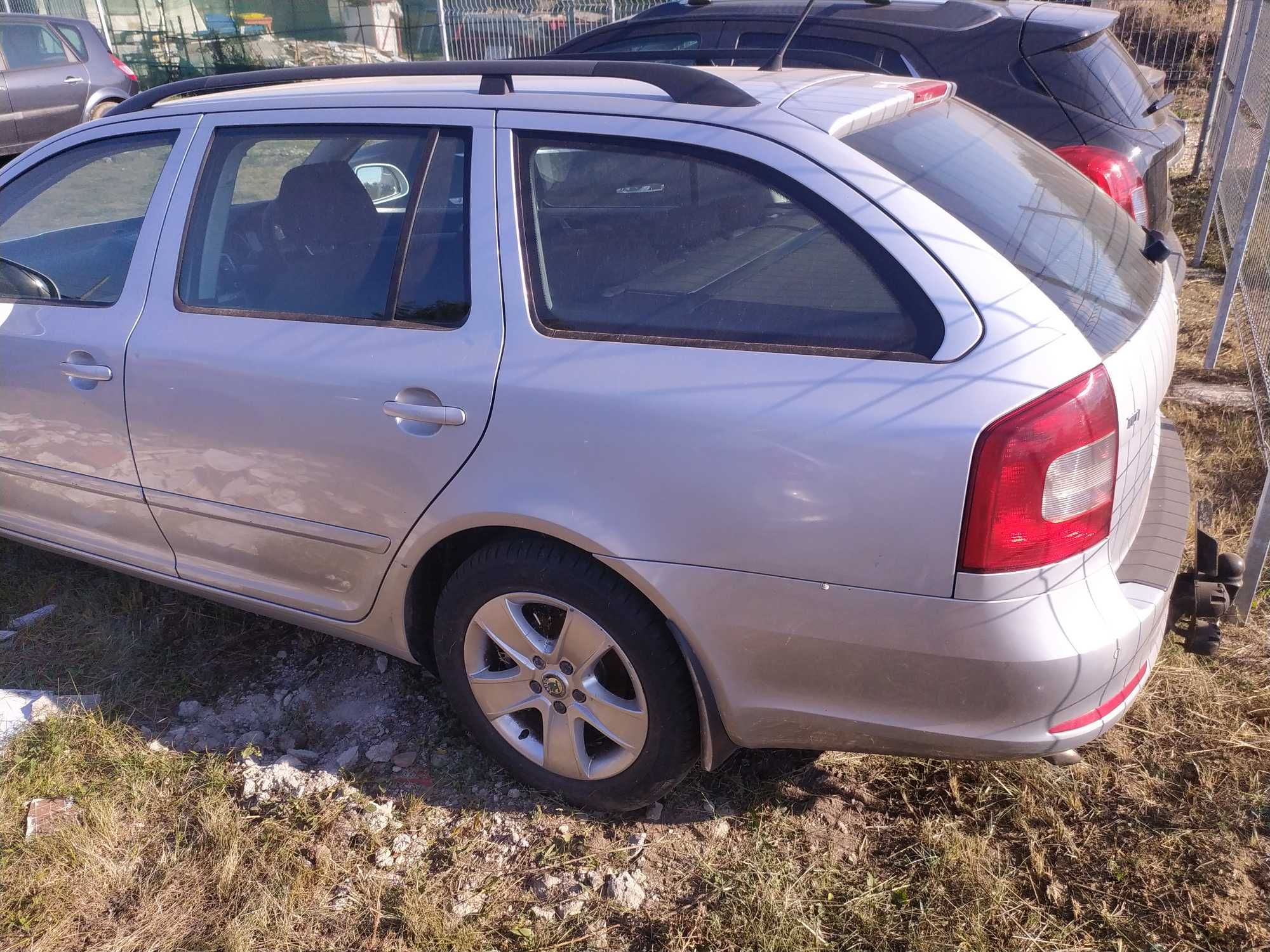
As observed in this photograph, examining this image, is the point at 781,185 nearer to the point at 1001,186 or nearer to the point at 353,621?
the point at 1001,186

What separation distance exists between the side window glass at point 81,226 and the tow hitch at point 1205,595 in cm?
304

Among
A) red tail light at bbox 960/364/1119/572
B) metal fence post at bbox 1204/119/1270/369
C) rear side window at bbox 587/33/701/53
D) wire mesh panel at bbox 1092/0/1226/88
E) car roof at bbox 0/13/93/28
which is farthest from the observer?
wire mesh panel at bbox 1092/0/1226/88

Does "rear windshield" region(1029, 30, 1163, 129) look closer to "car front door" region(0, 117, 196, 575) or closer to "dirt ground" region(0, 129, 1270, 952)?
"dirt ground" region(0, 129, 1270, 952)

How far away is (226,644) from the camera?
3396 mm

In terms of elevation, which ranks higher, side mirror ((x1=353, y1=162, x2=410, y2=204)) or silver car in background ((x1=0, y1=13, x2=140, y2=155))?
side mirror ((x1=353, y1=162, x2=410, y2=204))

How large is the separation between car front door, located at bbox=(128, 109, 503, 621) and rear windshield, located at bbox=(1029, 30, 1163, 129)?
346cm

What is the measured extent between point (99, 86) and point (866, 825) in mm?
12399

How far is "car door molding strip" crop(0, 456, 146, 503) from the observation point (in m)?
3.07

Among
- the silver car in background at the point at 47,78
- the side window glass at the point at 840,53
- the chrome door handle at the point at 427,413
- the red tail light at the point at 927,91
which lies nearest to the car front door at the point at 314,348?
the chrome door handle at the point at 427,413

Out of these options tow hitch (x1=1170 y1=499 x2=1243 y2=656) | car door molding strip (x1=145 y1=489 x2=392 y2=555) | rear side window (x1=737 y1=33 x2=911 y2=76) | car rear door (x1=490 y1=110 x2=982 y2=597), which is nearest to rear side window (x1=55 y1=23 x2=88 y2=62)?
rear side window (x1=737 y1=33 x2=911 y2=76)

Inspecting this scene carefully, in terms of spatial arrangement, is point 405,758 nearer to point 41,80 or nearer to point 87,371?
point 87,371

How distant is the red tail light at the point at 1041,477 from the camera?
189 centimetres

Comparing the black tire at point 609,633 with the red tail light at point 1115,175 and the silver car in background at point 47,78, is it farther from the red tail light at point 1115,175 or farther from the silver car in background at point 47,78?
the silver car in background at point 47,78

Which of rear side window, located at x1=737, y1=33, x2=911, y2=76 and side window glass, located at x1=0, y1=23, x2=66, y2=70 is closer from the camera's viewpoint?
rear side window, located at x1=737, y1=33, x2=911, y2=76
